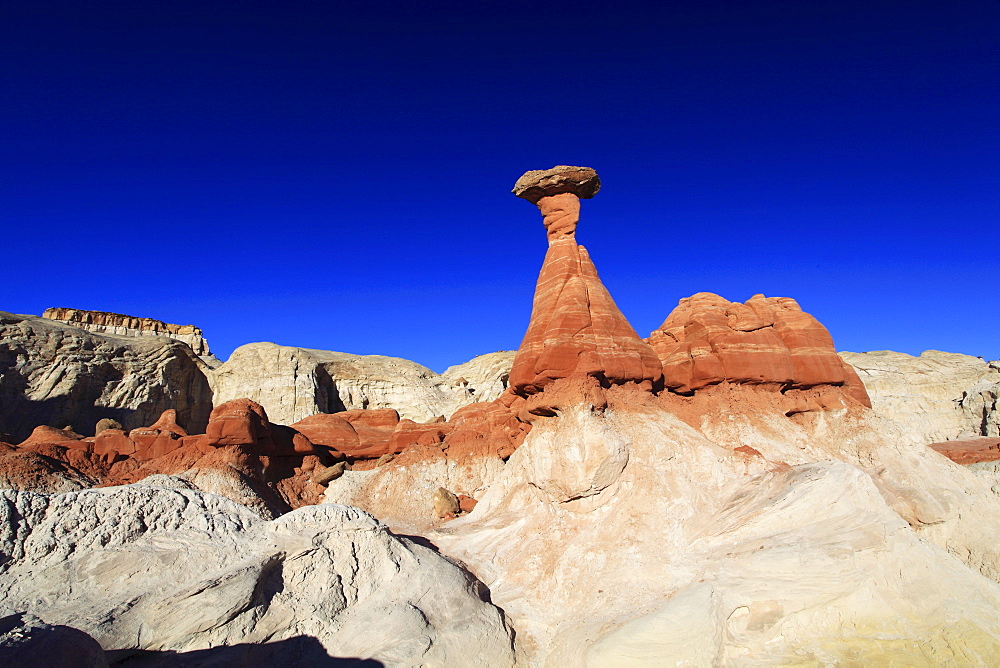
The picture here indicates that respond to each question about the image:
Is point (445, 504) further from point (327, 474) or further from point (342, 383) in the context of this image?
point (342, 383)

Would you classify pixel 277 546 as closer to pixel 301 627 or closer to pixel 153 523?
pixel 301 627

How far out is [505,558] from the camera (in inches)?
511

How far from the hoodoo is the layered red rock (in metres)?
1.62

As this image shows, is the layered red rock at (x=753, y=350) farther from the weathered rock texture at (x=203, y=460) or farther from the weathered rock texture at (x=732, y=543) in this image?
the weathered rock texture at (x=203, y=460)

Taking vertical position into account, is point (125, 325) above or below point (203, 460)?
above

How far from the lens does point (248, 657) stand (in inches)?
303

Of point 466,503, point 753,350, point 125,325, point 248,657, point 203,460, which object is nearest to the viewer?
point 248,657

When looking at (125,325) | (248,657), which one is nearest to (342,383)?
(125,325)

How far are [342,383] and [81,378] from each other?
18193 millimetres

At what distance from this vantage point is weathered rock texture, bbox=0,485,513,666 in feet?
24.3

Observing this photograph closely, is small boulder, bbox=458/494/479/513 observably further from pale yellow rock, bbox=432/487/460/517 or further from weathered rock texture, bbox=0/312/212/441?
weathered rock texture, bbox=0/312/212/441

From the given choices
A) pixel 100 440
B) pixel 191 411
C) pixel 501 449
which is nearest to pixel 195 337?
pixel 191 411

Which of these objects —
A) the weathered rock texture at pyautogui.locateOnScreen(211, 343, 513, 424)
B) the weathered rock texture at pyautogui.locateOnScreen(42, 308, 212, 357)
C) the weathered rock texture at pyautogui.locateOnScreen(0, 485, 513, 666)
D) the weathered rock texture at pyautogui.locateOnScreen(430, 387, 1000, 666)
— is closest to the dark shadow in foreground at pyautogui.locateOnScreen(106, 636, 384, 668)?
the weathered rock texture at pyautogui.locateOnScreen(0, 485, 513, 666)

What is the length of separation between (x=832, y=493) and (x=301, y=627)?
967cm
